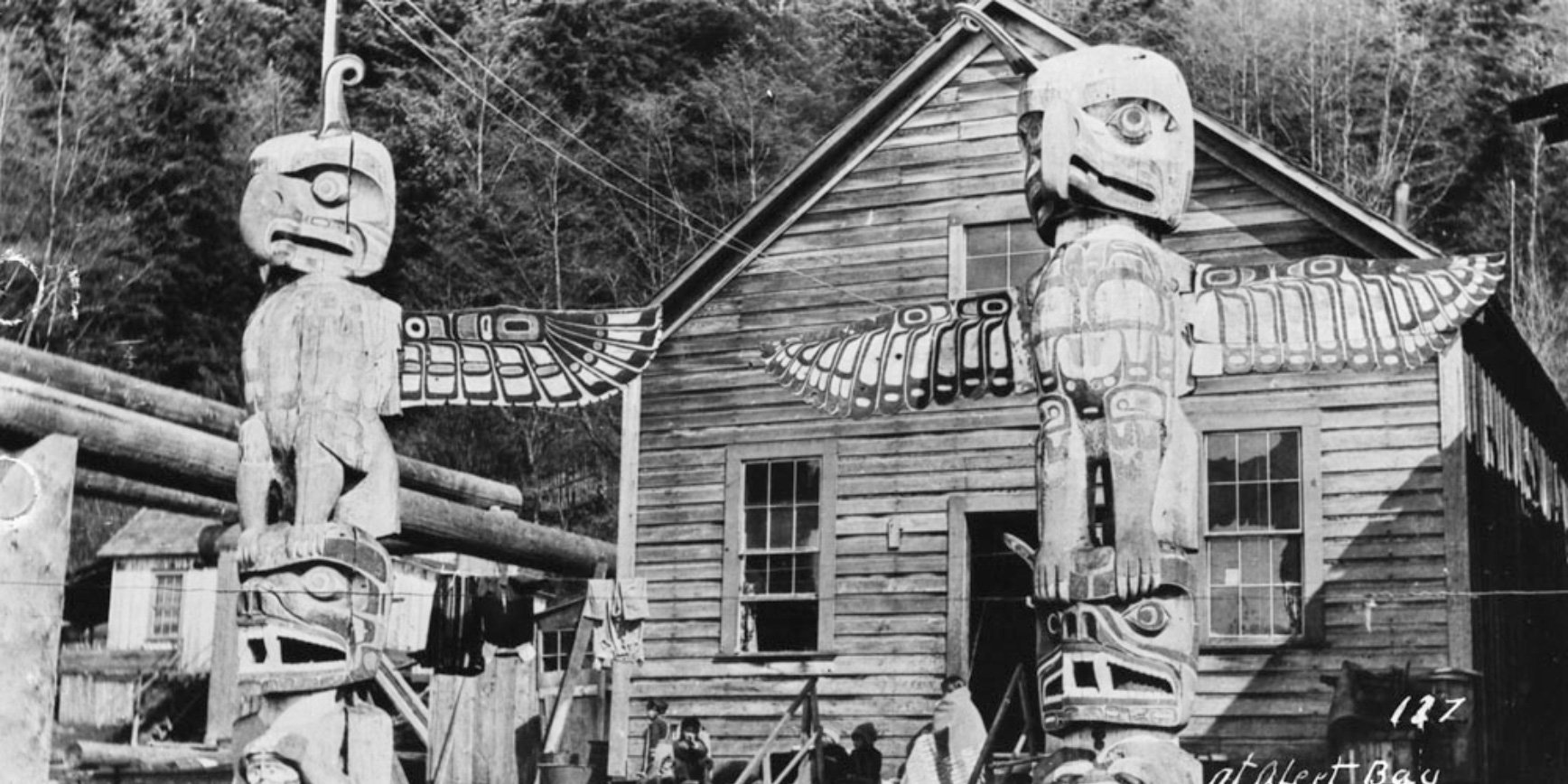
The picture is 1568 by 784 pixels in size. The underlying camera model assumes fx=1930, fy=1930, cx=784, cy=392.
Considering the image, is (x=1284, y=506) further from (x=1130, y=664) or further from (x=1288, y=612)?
(x=1130, y=664)

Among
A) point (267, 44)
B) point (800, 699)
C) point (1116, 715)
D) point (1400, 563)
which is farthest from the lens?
point (267, 44)

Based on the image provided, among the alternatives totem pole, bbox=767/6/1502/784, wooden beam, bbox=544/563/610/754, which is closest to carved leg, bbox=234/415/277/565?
totem pole, bbox=767/6/1502/784

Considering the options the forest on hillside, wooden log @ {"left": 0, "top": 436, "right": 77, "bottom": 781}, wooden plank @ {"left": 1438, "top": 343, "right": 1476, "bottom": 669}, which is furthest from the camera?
the forest on hillside

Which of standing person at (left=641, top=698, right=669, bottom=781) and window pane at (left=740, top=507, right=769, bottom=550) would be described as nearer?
standing person at (left=641, top=698, right=669, bottom=781)

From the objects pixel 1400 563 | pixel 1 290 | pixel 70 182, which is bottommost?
pixel 1400 563

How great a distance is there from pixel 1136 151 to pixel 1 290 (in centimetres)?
2605

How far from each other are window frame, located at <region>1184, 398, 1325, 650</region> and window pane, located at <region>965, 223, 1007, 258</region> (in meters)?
2.49

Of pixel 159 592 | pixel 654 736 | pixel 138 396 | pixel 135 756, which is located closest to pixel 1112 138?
pixel 138 396

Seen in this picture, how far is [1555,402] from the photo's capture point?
23.0 metres

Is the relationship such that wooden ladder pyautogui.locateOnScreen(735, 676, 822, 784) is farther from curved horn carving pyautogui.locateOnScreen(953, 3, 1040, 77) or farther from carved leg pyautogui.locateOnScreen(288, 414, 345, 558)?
curved horn carving pyautogui.locateOnScreen(953, 3, 1040, 77)

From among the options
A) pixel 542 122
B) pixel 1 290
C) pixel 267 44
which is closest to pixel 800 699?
pixel 1 290

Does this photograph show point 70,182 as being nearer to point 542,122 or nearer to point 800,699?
point 542,122

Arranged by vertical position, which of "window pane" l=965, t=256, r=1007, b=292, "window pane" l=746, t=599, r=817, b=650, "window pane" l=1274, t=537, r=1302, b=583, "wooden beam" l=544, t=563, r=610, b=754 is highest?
"window pane" l=965, t=256, r=1007, b=292

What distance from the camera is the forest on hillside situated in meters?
36.3
